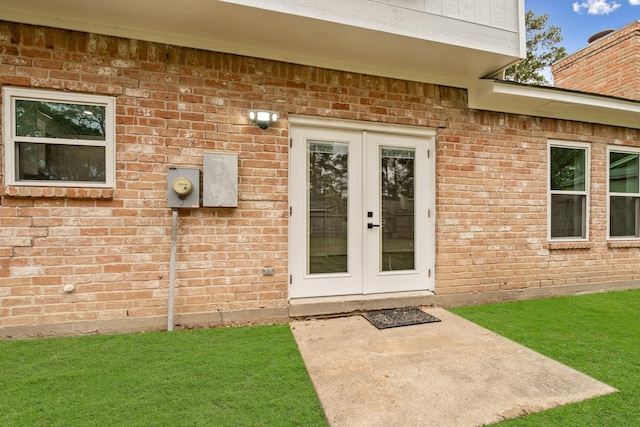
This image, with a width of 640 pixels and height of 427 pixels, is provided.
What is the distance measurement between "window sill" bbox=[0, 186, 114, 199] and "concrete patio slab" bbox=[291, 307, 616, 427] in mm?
2333

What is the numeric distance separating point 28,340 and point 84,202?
1.34m

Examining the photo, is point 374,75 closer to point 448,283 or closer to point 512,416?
point 448,283

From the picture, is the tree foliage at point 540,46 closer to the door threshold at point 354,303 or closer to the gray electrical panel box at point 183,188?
the door threshold at point 354,303

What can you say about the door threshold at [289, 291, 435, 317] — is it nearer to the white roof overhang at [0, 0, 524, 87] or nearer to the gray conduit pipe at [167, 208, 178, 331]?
the gray conduit pipe at [167, 208, 178, 331]

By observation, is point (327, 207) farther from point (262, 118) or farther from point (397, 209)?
point (262, 118)

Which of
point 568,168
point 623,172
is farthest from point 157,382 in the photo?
point 623,172

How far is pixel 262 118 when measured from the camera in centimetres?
329

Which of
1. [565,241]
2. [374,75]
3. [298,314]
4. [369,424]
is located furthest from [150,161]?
[565,241]

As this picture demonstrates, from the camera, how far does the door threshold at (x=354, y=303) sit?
3473mm

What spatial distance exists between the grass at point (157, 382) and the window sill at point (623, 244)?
209 inches

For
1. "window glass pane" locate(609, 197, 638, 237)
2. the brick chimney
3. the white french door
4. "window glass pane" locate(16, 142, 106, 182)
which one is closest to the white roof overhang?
the white french door

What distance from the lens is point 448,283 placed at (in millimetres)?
4012

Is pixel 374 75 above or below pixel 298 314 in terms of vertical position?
above

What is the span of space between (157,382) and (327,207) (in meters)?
2.39
